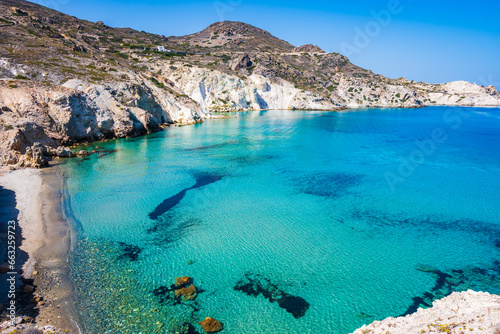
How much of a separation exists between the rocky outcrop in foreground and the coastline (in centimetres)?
1071

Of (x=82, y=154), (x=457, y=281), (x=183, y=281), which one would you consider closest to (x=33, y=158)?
(x=82, y=154)

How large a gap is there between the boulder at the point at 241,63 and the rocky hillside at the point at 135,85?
1.53 feet

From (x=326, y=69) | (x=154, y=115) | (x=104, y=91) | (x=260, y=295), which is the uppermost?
(x=326, y=69)

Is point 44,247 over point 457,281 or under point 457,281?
over

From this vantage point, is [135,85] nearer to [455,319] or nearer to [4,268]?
[4,268]

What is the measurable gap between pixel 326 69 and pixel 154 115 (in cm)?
11208

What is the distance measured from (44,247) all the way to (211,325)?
10.6m

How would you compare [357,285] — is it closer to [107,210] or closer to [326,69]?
Answer: [107,210]

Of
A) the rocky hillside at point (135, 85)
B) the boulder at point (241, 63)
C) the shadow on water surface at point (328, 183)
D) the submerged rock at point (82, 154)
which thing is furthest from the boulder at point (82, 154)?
the boulder at point (241, 63)

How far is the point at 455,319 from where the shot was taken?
7453 mm

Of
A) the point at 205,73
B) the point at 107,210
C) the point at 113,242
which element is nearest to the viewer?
the point at 113,242

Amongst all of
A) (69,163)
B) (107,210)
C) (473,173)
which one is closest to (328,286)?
(107,210)

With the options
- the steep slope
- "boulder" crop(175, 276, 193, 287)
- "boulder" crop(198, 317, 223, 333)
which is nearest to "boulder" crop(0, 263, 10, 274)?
"boulder" crop(175, 276, 193, 287)

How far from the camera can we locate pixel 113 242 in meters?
15.4
